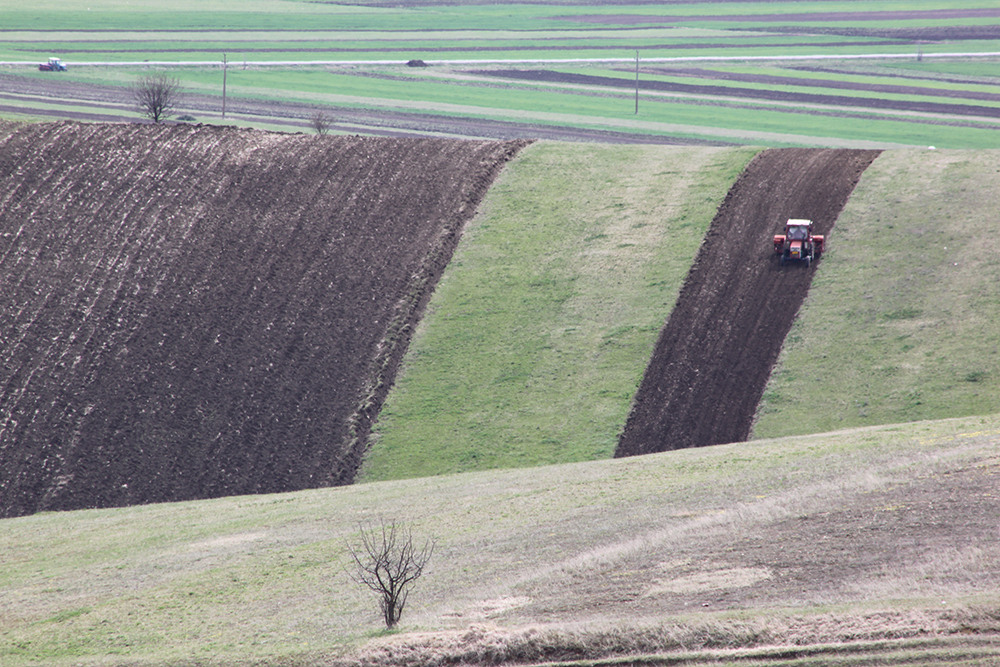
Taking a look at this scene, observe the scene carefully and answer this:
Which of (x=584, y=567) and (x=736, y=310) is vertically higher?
(x=736, y=310)

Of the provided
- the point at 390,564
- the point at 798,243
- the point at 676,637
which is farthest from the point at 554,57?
the point at 676,637

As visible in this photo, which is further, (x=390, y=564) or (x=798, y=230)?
(x=798, y=230)

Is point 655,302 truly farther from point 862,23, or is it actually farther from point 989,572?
point 862,23

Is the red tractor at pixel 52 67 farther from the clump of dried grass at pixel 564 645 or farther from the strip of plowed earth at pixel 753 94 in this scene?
the clump of dried grass at pixel 564 645

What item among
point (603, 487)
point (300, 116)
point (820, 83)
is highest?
point (820, 83)

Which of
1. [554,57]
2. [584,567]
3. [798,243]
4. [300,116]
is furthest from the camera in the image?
[554,57]

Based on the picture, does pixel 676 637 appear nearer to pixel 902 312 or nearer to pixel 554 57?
pixel 902 312

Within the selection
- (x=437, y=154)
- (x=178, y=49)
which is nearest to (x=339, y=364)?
(x=437, y=154)
